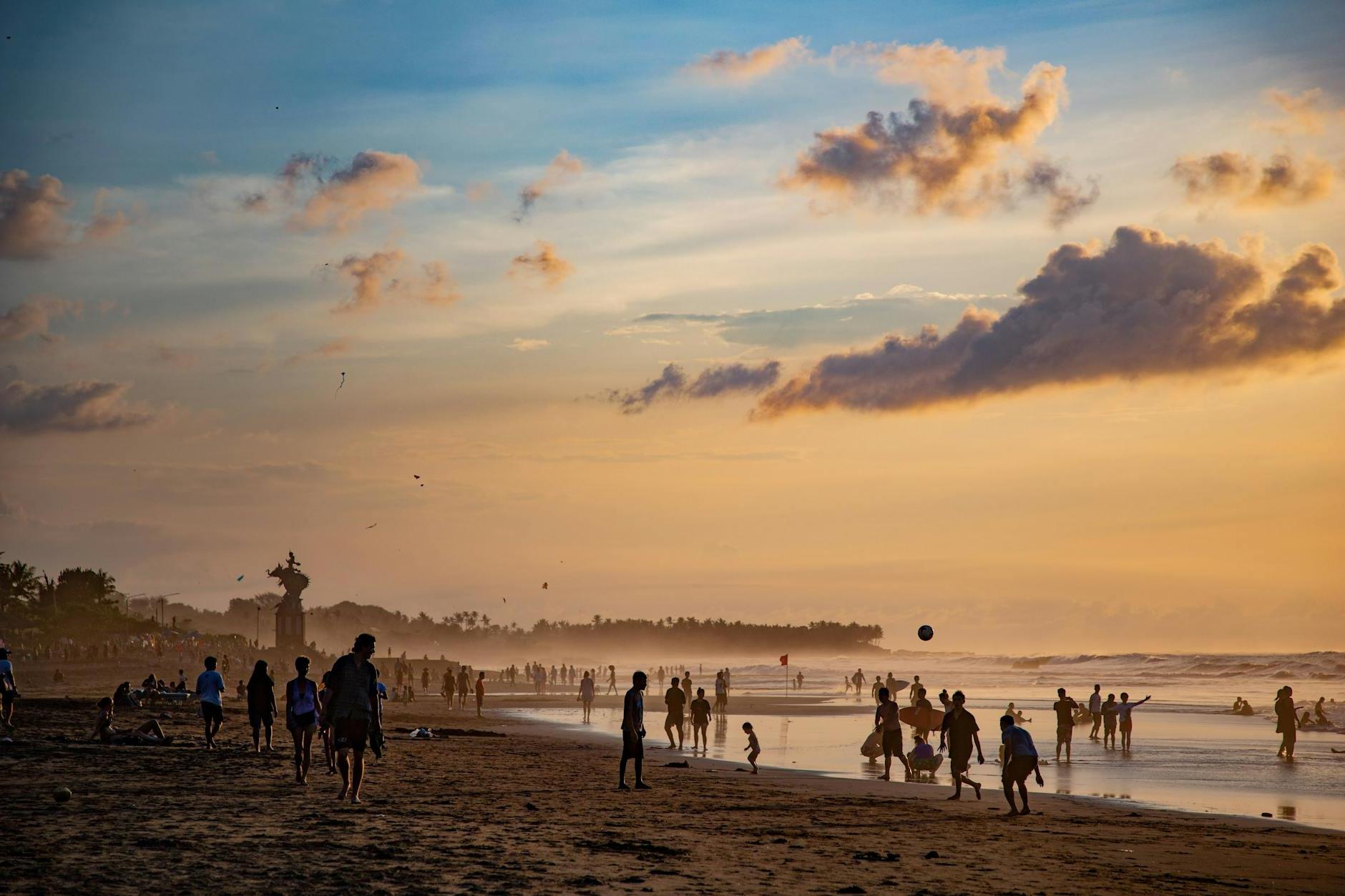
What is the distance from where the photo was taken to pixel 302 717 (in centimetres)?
1616

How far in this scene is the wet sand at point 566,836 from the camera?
9812mm

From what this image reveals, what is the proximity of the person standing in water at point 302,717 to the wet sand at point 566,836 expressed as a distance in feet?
0.96

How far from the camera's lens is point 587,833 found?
12.6 m

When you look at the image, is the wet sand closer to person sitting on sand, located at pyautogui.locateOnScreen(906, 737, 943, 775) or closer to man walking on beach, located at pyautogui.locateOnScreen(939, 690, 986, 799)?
man walking on beach, located at pyautogui.locateOnScreen(939, 690, 986, 799)

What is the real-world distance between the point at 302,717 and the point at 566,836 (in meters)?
5.52

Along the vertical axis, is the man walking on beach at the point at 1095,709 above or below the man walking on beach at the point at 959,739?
below

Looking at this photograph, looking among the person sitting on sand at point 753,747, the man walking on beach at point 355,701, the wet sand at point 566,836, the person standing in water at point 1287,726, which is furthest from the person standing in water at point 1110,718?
the man walking on beach at point 355,701

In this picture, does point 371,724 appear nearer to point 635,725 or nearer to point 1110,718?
point 635,725

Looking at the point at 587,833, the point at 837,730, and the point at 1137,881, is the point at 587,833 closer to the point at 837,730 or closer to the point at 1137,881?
the point at 1137,881

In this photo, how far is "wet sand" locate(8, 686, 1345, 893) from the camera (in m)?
9.81

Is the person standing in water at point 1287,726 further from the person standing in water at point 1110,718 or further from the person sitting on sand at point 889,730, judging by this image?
the person sitting on sand at point 889,730

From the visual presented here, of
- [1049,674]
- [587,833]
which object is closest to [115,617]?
[1049,674]

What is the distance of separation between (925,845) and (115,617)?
87012 millimetres

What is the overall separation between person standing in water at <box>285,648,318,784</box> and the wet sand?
29 centimetres
